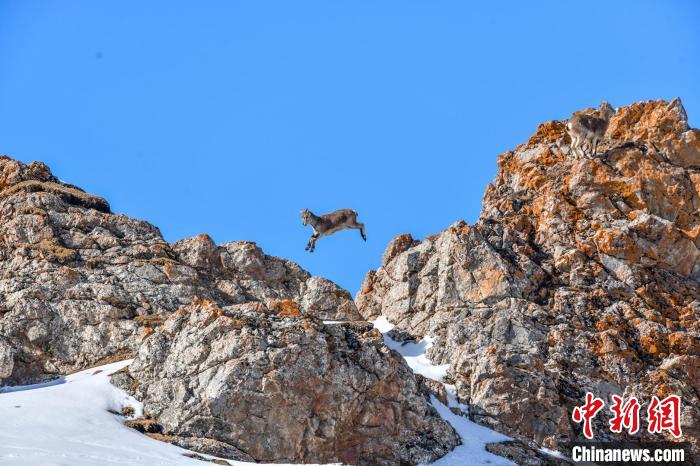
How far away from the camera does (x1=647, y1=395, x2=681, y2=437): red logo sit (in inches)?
1255

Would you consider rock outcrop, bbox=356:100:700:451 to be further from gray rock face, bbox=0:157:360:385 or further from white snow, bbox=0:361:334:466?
white snow, bbox=0:361:334:466

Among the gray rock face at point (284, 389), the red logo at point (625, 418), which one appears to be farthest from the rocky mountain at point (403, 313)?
the red logo at point (625, 418)

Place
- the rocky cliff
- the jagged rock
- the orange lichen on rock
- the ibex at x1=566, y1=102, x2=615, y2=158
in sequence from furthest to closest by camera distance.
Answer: the ibex at x1=566, y1=102, x2=615, y2=158, the orange lichen on rock, the jagged rock, the rocky cliff

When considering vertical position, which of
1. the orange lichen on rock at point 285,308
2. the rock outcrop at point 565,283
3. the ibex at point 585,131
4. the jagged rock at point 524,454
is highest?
the ibex at point 585,131

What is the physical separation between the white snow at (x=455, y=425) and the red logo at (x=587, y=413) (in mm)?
3134

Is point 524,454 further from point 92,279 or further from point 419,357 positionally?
point 92,279

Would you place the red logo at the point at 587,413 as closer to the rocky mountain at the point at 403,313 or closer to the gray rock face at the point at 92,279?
the rocky mountain at the point at 403,313

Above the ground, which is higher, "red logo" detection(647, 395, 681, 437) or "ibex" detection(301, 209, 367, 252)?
"ibex" detection(301, 209, 367, 252)

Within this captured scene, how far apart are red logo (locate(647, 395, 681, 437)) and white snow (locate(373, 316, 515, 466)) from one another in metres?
5.83

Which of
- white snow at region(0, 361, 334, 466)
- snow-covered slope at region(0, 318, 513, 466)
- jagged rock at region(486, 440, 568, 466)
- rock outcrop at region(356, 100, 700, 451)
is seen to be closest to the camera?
white snow at region(0, 361, 334, 466)

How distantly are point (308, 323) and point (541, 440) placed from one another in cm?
942

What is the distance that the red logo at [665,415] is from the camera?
3189 cm

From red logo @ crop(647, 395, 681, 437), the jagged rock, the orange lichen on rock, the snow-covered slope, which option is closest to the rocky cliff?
the orange lichen on rock

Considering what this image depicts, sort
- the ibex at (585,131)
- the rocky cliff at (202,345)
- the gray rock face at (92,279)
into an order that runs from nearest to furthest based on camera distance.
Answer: the rocky cliff at (202,345) → the gray rock face at (92,279) → the ibex at (585,131)
